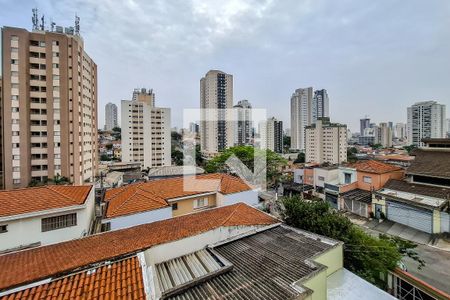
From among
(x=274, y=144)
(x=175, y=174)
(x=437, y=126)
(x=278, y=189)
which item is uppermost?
(x=437, y=126)

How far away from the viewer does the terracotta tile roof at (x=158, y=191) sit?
426 inches

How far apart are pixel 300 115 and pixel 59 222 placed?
8235cm

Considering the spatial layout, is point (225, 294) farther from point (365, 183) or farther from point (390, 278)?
point (365, 183)

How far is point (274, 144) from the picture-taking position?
69.9 metres

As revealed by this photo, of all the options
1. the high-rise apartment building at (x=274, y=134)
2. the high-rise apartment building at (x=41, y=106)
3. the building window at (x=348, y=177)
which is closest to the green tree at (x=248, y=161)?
the building window at (x=348, y=177)

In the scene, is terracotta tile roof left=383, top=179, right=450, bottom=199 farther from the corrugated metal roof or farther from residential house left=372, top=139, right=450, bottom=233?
the corrugated metal roof

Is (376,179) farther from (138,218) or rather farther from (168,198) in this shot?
(138,218)

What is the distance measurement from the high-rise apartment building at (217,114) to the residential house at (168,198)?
144ft

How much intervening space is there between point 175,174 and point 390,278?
25306 millimetres

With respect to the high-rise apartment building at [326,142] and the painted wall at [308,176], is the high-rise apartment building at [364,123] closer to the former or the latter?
the high-rise apartment building at [326,142]

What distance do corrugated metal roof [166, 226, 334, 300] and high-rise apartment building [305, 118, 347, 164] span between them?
5019cm

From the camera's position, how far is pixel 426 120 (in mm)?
66250

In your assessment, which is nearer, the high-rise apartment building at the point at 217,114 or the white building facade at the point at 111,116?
the high-rise apartment building at the point at 217,114

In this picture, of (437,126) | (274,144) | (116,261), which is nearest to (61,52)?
(116,261)
